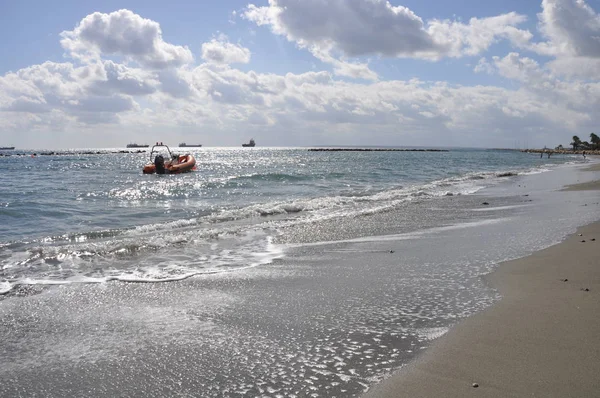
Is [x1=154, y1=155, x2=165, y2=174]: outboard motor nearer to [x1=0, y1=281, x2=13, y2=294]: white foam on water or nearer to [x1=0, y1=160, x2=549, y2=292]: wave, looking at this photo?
[x1=0, y1=160, x2=549, y2=292]: wave

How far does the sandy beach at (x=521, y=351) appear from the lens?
2881 millimetres

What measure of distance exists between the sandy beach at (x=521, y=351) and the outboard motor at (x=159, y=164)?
123 feet

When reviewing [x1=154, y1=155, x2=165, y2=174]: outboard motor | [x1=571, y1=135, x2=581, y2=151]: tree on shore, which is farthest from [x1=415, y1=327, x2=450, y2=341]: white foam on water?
[x1=571, y1=135, x2=581, y2=151]: tree on shore

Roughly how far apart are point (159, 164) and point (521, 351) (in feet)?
130

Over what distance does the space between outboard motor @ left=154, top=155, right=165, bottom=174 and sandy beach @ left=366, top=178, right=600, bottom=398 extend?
37.6m

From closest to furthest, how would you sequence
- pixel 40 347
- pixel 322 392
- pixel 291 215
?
pixel 322 392 → pixel 40 347 → pixel 291 215

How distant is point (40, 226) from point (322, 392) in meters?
12.2

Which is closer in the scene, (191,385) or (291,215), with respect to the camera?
(191,385)

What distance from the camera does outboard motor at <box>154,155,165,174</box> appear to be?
39562 mm

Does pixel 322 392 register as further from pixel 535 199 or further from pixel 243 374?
pixel 535 199

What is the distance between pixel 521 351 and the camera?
3.39 meters

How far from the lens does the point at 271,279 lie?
604cm

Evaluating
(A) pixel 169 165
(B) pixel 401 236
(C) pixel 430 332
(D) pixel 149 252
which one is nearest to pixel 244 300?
(C) pixel 430 332

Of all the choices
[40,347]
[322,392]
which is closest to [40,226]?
[40,347]
